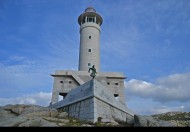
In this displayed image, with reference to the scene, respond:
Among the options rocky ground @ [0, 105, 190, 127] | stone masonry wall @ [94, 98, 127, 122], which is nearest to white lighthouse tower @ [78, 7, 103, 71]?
stone masonry wall @ [94, 98, 127, 122]

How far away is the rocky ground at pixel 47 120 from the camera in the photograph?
1447 cm

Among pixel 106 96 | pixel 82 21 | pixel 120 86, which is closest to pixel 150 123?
pixel 106 96

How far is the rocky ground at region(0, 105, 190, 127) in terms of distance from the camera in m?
14.5

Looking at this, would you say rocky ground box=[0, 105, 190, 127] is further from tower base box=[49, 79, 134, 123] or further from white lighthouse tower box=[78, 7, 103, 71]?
white lighthouse tower box=[78, 7, 103, 71]

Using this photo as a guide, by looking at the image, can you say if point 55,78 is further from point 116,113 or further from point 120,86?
point 116,113

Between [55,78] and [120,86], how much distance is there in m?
10.8

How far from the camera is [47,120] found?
53.3 ft

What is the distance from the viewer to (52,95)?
33625 mm

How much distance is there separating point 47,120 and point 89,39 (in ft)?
80.4

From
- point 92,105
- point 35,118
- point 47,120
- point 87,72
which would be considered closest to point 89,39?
point 87,72

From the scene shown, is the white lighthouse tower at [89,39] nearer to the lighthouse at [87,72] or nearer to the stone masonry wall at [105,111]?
the lighthouse at [87,72]

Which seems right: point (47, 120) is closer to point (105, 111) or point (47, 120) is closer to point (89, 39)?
point (105, 111)
